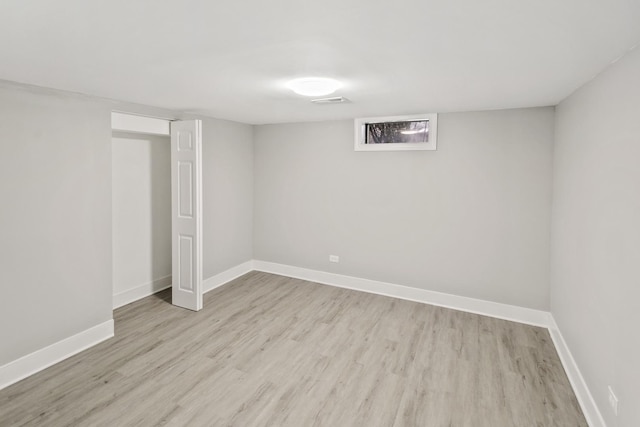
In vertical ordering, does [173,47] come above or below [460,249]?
above

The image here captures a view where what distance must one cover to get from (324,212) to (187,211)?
73.8 inches

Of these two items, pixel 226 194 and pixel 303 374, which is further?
pixel 226 194

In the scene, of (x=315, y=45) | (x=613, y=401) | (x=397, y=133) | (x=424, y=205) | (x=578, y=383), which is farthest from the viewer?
(x=397, y=133)

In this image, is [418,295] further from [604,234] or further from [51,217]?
[51,217]

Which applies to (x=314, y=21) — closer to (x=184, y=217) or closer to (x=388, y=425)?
(x=388, y=425)

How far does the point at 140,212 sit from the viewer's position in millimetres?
4402

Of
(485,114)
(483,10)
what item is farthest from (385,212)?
(483,10)

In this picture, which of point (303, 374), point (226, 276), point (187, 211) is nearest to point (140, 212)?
point (187, 211)

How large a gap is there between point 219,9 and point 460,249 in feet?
11.9

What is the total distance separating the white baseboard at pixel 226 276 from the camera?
4673mm

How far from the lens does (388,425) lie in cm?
228

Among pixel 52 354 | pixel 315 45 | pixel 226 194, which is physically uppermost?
pixel 315 45

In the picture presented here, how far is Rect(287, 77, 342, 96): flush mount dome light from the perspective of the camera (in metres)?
2.53

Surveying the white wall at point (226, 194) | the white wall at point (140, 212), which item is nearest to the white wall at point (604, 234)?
the white wall at point (226, 194)
